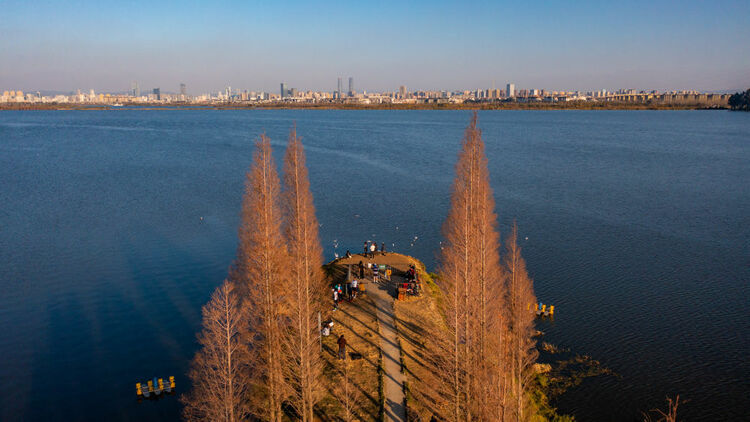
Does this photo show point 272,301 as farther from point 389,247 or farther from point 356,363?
point 389,247

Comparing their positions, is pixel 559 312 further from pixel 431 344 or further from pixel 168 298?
pixel 168 298

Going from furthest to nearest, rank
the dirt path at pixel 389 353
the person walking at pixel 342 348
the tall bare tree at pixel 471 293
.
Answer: the person walking at pixel 342 348
the tall bare tree at pixel 471 293
the dirt path at pixel 389 353

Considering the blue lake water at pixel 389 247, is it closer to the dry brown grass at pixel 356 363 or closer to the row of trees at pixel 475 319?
the row of trees at pixel 475 319

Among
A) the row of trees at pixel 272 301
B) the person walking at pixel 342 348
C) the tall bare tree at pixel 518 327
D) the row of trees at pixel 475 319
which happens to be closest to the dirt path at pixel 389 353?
the row of trees at pixel 475 319

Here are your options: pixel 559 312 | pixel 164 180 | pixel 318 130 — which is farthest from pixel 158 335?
pixel 318 130

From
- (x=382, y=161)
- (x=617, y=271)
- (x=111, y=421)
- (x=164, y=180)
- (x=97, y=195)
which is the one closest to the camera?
(x=111, y=421)

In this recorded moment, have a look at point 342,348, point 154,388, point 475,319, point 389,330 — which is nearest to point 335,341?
point 342,348

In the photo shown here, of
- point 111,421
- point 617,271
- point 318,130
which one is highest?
point 318,130

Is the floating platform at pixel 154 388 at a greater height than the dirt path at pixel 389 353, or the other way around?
the dirt path at pixel 389 353
